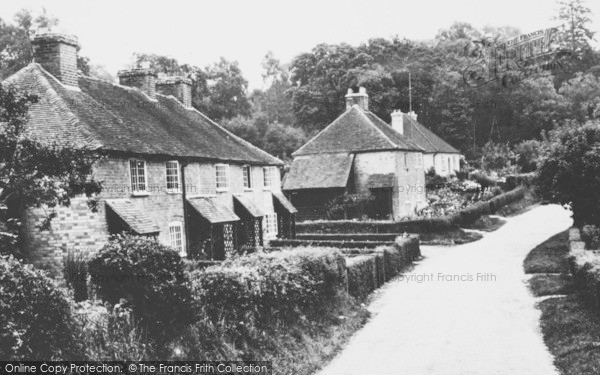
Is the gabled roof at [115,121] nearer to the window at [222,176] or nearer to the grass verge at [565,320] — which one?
the window at [222,176]

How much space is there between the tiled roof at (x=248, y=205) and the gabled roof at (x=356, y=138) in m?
14.5

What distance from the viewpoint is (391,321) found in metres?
16.9

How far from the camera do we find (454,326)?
15.8 m

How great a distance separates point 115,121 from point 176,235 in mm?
5931

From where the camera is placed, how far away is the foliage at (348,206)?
41.5 m

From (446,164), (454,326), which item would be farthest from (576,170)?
(446,164)

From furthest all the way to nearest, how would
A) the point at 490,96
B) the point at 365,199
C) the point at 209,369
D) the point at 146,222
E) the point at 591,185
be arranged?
the point at 490,96
the point at 365,199
the point at 591,185
the point at 146,222
the point at 209,369

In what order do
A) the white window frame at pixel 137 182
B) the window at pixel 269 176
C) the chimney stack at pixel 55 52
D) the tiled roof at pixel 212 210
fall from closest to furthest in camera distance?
the white window frame at pixel 137 182 → the chimney stack at pixel 55 52 → the tiled roof at pixel 212 210 → the window at pixel 269 176

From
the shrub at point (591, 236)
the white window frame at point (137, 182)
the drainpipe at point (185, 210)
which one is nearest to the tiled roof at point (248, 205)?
the drainpipe at point (185, 210)

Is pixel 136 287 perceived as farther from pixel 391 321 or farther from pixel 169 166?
pixel 169 166

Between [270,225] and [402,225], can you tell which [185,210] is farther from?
[402,225]

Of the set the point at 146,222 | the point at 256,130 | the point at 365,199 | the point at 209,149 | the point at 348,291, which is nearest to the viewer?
the point at 348,291

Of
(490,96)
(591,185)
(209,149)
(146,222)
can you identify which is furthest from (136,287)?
(490,96)

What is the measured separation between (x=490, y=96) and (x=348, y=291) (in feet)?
200
